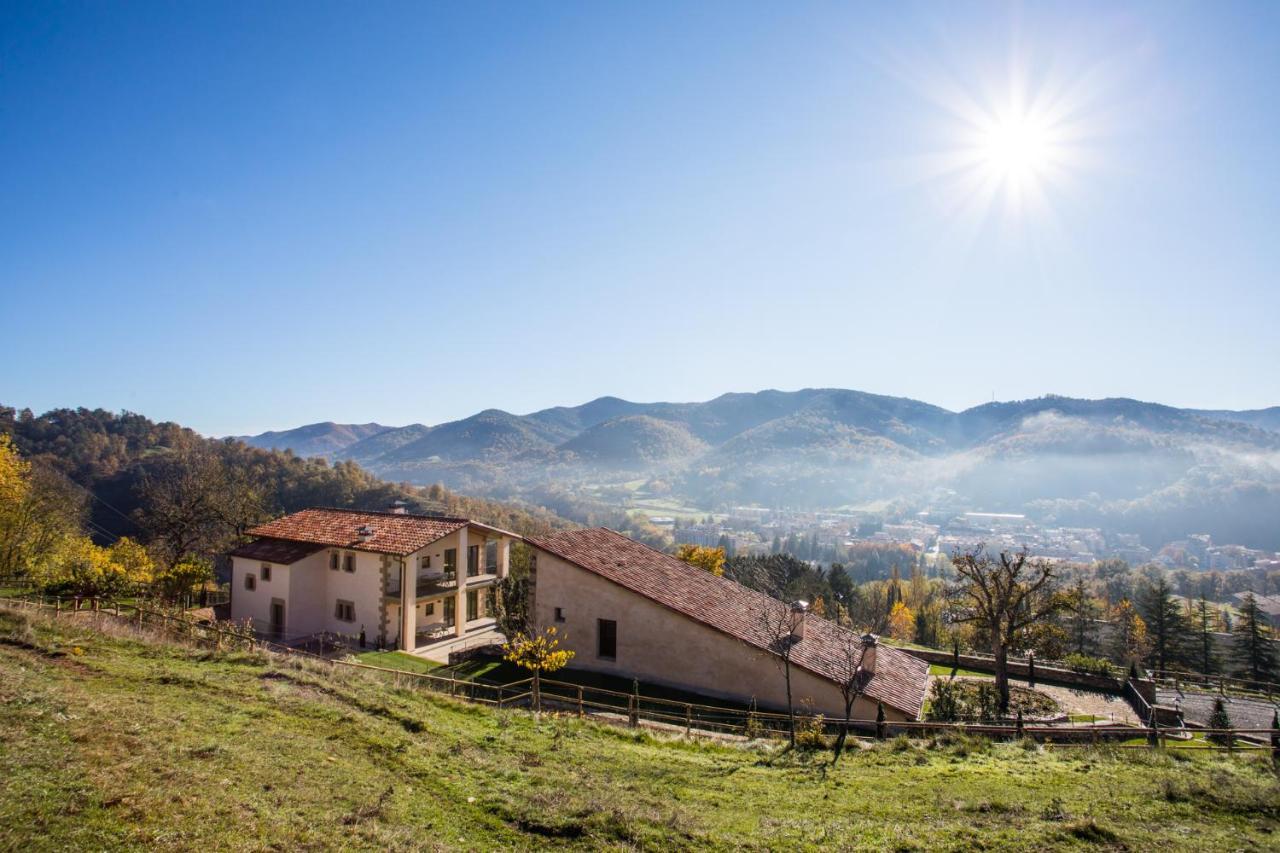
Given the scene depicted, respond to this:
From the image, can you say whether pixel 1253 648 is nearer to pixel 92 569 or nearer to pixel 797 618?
pixel 797 618

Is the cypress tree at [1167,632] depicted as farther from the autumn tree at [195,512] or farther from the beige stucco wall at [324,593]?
the autumn tree at [195,512]

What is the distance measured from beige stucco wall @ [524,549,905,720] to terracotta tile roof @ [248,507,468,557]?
769 centimetres

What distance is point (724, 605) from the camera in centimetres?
2575

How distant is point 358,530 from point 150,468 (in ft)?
342

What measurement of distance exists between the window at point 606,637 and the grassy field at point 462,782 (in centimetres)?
1017

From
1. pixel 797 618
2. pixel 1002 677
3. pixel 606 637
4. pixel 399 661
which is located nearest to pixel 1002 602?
pixel 1002 677

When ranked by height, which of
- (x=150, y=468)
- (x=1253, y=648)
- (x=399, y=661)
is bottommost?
(x=1253, y=648)

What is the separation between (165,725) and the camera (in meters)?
9.80

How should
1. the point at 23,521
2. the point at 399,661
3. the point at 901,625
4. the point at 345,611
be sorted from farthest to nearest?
the point at 901,625, the point at 23,521, the point at 345,611, the point at 399,661

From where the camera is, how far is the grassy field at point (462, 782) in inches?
287

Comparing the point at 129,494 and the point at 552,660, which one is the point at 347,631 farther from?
the point at 129,494

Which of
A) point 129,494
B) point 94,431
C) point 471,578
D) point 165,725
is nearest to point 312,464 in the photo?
point 129,494

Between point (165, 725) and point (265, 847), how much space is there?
4.61 meters

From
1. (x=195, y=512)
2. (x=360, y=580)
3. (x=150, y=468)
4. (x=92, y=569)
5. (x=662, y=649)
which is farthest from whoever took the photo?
(x=150, y=468)
